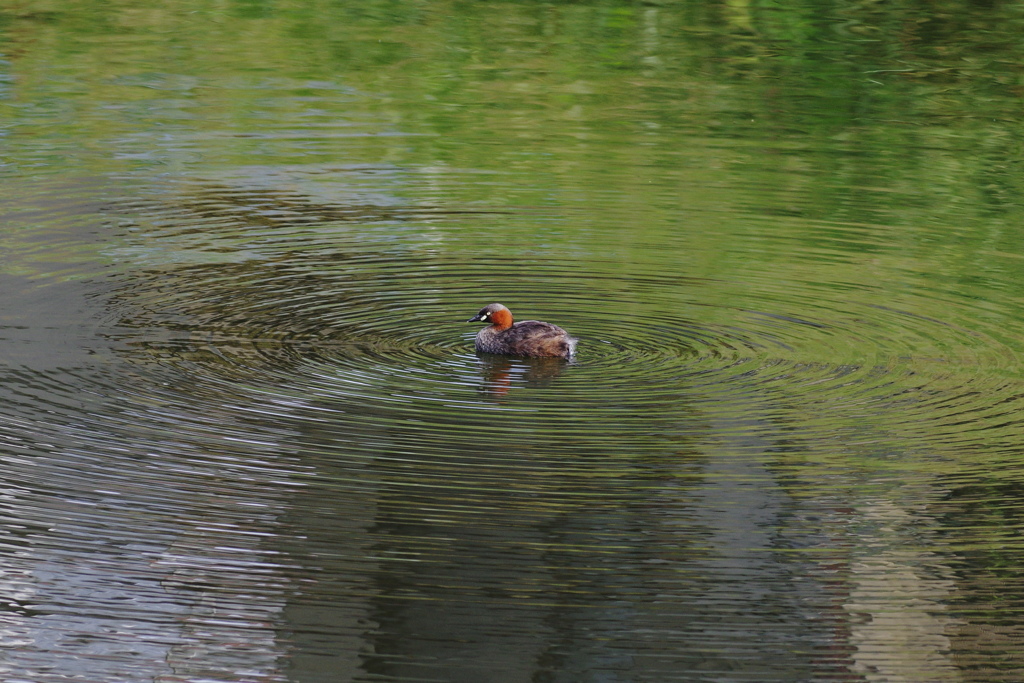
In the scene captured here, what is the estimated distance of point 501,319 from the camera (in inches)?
390

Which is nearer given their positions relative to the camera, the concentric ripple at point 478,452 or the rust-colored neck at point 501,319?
the concentric ripple at point 478,452

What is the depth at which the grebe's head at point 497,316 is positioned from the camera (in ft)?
32.3

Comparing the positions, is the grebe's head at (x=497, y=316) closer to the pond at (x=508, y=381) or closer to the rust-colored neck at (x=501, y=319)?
the rust-colored neck at (x=501, y=319)

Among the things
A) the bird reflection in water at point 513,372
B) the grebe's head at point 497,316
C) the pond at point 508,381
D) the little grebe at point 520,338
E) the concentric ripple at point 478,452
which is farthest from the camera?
the grebe's head at point 497,316

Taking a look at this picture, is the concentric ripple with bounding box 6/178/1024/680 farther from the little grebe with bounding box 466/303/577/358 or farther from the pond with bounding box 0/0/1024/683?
the little grebe with bounding box 466/303/577/358

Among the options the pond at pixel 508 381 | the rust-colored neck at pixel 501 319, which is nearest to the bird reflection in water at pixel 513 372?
the pond at pixel 508 381

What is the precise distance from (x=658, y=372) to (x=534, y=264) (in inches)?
112

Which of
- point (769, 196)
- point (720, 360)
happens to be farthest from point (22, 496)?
point (769, 196)

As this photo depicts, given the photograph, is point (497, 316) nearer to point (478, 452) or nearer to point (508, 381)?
point (508, 381)

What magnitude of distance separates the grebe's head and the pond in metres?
0.25

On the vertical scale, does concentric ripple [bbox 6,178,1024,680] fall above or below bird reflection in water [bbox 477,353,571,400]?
above

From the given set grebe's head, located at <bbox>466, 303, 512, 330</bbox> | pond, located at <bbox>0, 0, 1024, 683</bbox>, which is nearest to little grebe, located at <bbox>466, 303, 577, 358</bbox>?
grebe's head, located at <bbox>466, 303, 512, 330</bbox>

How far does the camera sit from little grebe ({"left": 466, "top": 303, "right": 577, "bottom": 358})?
961 centimetres

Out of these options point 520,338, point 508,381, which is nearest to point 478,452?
point 508,381
